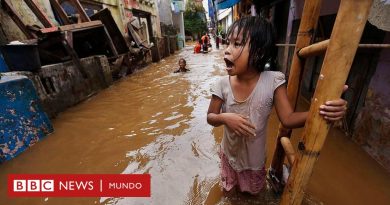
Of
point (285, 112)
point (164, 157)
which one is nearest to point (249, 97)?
point (285, 112)

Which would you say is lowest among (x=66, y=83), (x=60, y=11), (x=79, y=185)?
(x=79, y=185)

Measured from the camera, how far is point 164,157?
9.76 feet

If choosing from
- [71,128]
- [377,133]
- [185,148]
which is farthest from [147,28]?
[377,133]

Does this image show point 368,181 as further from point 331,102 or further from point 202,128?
point 202,128

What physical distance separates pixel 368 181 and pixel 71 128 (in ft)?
13.9

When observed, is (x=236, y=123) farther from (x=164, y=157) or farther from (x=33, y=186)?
(x=33, y=186)

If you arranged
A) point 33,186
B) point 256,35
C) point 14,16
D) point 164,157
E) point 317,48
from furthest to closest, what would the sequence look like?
point 14,16
point 164,157
point 33,186
point 256,35
point 317,48

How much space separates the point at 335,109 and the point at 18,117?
12.2ft

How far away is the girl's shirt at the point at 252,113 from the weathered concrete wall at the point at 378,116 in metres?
1.77

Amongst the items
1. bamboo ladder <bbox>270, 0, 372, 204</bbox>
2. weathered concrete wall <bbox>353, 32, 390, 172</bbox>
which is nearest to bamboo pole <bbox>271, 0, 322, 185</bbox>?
bamboo ladder <bbox>270, 0, 372, 204</bbox>

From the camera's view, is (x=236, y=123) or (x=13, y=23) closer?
(x=236, y=123)

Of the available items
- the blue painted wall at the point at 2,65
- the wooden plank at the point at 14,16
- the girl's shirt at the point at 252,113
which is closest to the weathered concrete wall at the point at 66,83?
the blue painted wall at the point at 2,65

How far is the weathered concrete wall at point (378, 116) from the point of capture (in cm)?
243

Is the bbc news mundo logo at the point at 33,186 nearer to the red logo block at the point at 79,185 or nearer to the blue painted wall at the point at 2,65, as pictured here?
the red logo block at the point at 79,185
